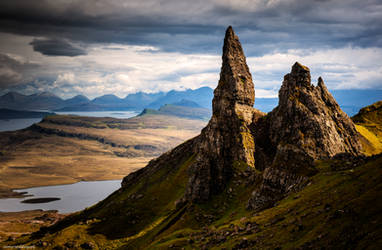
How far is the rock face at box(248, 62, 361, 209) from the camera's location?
106m

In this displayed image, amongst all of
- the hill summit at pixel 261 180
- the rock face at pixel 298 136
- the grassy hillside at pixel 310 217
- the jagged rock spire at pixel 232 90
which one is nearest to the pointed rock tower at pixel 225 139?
the jagged rock spire at pixel 232 90

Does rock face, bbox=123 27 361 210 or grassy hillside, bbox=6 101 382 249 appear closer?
grassy hillside, bbox=6 101 382 249

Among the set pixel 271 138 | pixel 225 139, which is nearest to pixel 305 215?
pixel 225 139

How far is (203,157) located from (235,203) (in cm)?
2945

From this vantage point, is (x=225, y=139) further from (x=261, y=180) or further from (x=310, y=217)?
(x=310, y=217)

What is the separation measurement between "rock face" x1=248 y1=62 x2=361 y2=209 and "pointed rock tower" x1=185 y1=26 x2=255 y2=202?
10992 millimetres

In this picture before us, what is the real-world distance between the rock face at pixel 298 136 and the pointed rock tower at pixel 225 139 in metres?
11.0

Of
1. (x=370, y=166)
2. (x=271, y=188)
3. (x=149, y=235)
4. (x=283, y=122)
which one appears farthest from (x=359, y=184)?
(x=149, y=235)

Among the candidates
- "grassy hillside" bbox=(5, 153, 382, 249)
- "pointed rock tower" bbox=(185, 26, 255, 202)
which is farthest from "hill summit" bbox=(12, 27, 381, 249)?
"pointed rock tower" bbox=(185, 26, 255, 202)

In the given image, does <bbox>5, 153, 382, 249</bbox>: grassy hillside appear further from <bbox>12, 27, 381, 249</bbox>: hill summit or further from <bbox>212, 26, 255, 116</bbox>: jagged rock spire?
<bbox>212, 26, 255, 116</bbox>: jagged rock spire

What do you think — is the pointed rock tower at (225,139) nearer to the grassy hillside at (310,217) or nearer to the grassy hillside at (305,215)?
the grassy hillside at (305,215)

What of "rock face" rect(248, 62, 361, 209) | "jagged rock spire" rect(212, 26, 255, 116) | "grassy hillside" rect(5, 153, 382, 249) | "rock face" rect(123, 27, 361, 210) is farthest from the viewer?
"jagged rock spire" rect(212, 26, 255, 116)

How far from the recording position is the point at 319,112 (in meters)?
134

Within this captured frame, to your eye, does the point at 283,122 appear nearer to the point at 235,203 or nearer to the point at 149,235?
the point at 235,203
